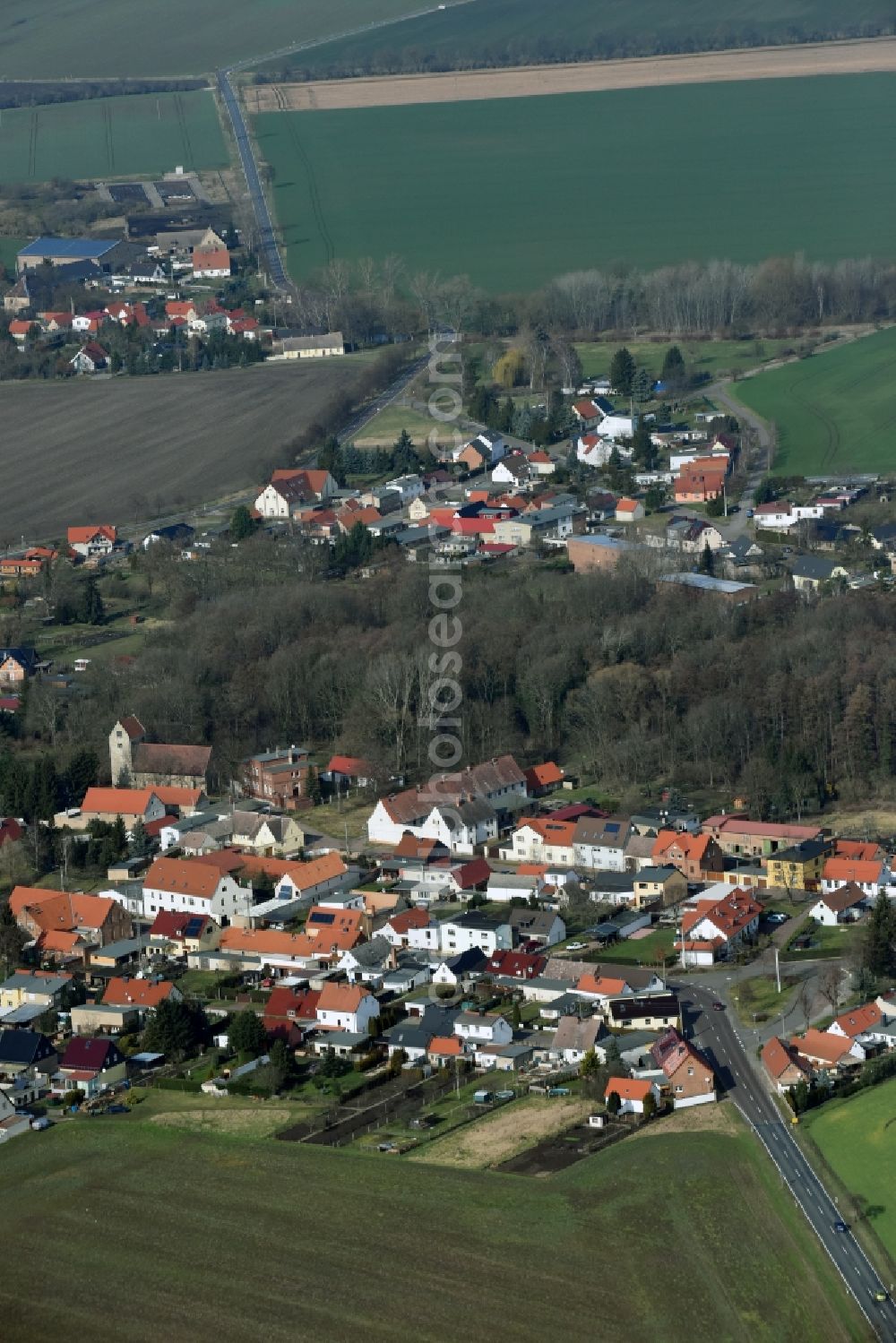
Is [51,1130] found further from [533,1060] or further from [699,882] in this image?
[699,882]

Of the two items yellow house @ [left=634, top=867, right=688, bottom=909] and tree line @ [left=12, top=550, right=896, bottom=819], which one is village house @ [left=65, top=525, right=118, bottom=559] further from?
yellow house @ [left=634, top=867, right=688, bottom=909]

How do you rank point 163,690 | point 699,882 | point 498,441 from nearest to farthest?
point 699,882, point 163,690, point 498,441

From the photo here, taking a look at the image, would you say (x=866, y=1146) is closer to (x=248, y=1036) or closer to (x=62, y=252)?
(x=248, y=1036)

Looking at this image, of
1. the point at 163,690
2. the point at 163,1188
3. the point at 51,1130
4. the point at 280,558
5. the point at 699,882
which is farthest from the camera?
the point at 280,558

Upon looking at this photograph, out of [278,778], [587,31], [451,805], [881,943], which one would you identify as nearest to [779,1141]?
[881,943]

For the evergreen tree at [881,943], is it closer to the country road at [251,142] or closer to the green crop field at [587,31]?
the country road at [251,142]

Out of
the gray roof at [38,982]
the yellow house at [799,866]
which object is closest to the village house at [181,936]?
the gray roof at [38,982]

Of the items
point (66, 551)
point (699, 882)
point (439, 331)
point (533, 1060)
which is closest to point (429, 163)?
point (439, 331)
